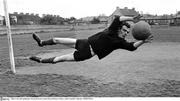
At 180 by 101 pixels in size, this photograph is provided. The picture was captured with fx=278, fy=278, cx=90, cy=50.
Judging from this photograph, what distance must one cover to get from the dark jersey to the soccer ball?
0.26m

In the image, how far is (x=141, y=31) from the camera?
409 centimetres

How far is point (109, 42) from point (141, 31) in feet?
2.09

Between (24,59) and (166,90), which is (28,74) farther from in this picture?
(166,90)

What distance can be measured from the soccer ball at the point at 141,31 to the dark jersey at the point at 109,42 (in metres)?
0.26

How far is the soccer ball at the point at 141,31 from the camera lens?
4.09 meters

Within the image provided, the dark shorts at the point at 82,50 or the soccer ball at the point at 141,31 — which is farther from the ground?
the soccer ball at the point at 141,31

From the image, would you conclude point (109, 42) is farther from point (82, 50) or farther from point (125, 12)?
point (125, 12)

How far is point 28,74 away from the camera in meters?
8.13

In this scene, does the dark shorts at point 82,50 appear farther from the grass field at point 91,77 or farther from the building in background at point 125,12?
the grass field at point 91,77

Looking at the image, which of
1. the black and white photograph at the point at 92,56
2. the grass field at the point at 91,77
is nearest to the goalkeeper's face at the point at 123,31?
the black and white photograph at the point at 92,56

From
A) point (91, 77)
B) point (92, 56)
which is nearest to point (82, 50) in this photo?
point (92, 56)

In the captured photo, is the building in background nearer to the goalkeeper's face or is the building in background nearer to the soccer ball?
the goalkeeper's face

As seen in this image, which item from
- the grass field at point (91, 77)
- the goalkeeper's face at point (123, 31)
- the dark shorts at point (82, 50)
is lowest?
the grass field at point (91, 77)

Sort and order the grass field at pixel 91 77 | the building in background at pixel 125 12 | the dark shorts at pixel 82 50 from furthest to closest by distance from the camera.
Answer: the grass field at pixel 91 77, the building in background at pixel 125 12, the dark shorts at pixel 82 50
